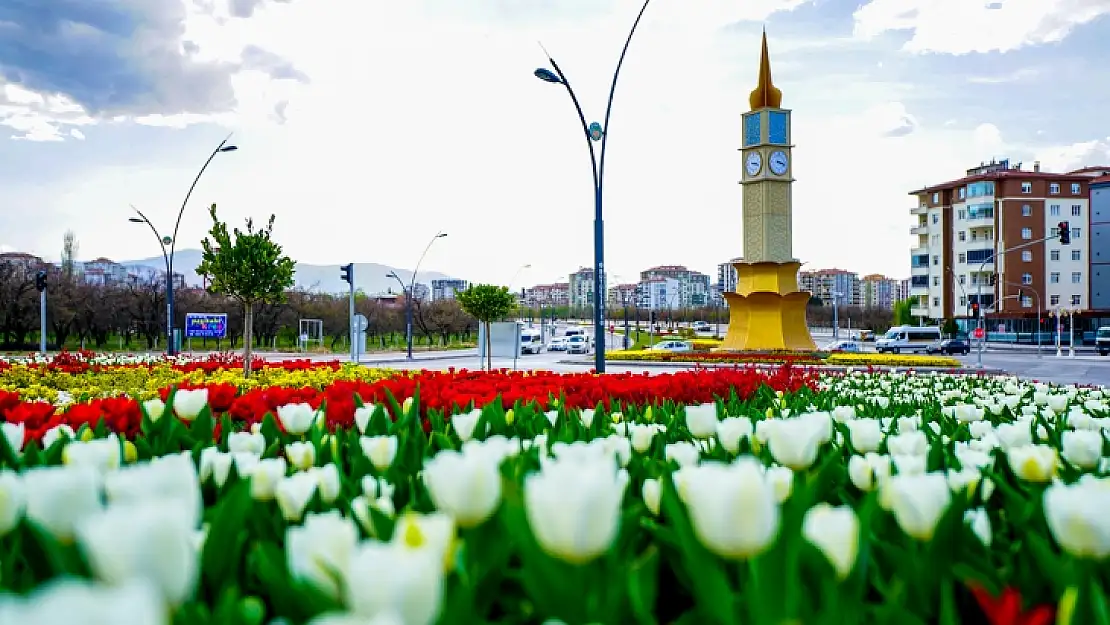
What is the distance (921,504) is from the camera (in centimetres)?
138

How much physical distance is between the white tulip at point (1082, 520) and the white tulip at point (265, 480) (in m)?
1.44

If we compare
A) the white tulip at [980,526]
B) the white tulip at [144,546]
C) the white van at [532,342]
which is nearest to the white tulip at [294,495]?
the white tulip at [144,546]

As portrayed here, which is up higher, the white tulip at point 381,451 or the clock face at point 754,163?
the clock face at point 754,163

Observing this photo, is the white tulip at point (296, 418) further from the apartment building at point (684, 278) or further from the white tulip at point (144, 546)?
the apartment building at point (684, 278)

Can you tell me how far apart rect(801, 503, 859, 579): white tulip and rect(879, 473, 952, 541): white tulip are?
246 mm

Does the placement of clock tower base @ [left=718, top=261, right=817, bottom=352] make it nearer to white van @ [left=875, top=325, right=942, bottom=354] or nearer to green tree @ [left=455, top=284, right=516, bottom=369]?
green tree @ [left=455, top=284, right=516, bottom=369]

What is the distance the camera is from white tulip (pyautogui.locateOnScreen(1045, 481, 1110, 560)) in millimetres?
1229

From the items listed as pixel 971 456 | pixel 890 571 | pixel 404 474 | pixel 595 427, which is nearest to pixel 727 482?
pixel 890 571

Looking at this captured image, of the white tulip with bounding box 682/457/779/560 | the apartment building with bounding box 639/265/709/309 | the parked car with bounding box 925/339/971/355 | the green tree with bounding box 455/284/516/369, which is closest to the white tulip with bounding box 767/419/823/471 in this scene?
the white tulip with bounding box 682/457/779/560

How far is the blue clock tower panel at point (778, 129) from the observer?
118ft

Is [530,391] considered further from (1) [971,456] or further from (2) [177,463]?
(2) [177,463]

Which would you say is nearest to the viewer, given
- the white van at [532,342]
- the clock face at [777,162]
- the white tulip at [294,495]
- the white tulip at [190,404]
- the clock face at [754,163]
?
the white tulip at [294,495]

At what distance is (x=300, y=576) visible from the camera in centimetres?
114

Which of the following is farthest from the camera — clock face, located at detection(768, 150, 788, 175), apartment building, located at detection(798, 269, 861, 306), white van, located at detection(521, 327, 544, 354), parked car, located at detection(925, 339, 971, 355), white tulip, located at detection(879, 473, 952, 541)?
apartment building, located at detection(798, 269, 861, 306)
